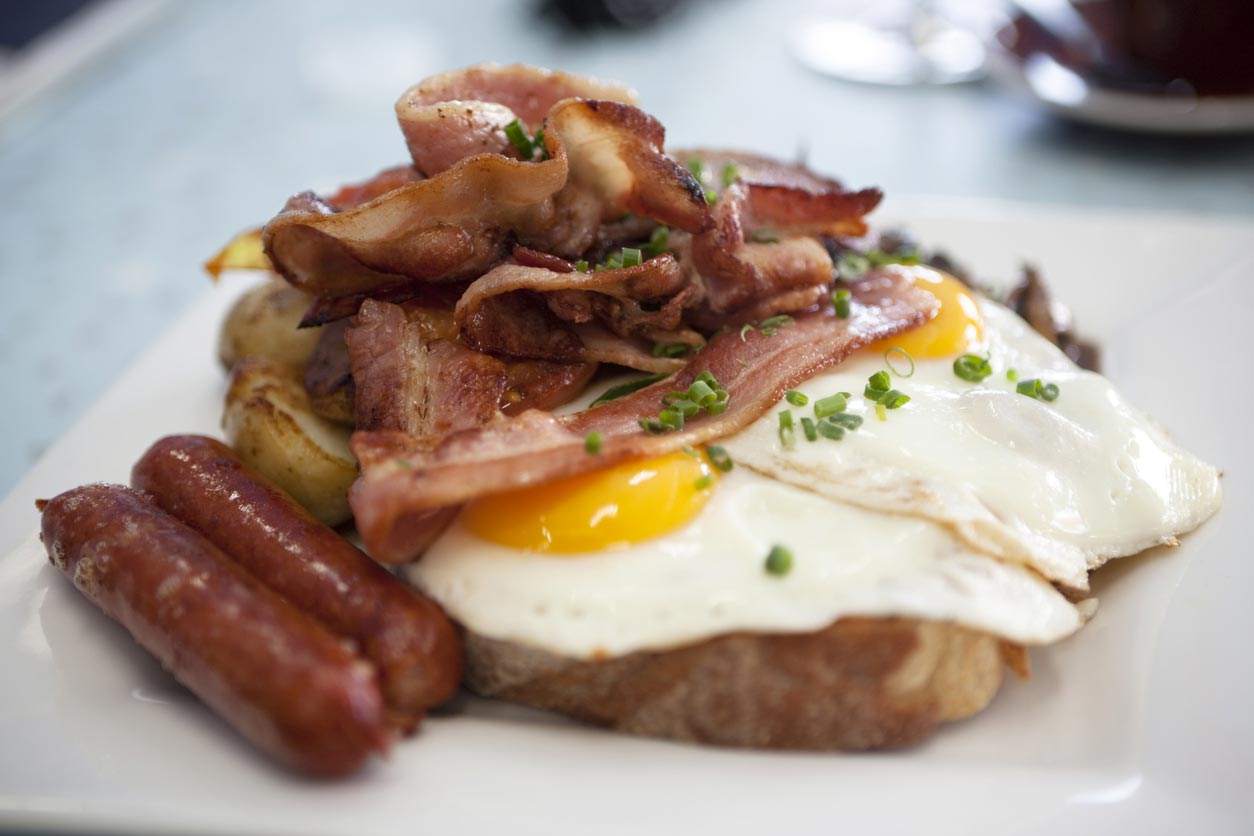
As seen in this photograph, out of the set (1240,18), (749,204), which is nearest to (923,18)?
(1240,18)

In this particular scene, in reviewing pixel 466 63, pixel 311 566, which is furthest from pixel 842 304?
pixel 466 63

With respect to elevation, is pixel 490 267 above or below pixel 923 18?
above

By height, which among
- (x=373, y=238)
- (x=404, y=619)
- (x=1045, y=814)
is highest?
(x=373, y=238)

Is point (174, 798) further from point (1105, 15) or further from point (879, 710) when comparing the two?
point (1105, 15)

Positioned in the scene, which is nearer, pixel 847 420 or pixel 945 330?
pixel 847 420

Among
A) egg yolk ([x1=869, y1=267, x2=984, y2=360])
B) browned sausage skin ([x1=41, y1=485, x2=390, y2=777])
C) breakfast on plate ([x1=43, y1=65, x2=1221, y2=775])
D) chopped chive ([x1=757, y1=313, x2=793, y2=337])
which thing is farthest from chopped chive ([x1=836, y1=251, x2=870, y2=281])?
browned sausage skin ([x1=41, y1=485, x2=390, y2=777])

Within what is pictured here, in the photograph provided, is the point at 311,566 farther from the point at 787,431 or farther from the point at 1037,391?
the point at 1037,391
